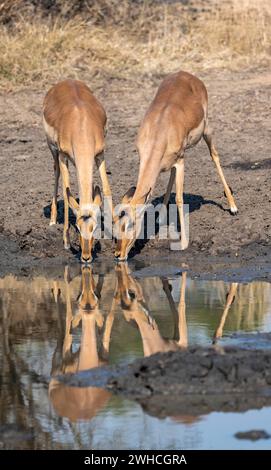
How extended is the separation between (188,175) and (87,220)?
2781mm

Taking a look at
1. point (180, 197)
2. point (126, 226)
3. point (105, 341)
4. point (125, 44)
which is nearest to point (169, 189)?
point (180, 197)

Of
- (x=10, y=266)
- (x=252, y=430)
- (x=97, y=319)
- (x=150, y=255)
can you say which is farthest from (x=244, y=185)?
(x=252, y=430)

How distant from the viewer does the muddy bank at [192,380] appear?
6.43 m

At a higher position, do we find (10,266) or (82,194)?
(82,194)

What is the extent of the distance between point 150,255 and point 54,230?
3.44ft

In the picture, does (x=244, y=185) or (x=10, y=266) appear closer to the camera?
(x=10, y=266)

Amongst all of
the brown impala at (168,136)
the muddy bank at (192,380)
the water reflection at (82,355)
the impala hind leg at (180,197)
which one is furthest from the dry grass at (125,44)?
the muddy bank at (192,380)

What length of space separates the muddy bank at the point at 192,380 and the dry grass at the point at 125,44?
28.8 ft

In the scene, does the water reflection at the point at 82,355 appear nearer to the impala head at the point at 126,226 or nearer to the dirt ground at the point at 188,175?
the impala head at the point at 126,226

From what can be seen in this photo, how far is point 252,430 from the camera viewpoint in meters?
6.06

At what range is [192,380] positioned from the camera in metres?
6.66

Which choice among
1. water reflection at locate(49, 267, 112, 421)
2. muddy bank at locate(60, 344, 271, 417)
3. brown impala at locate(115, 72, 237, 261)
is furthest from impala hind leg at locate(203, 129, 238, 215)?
muddy bank at locate(60, 344, 271, 417)

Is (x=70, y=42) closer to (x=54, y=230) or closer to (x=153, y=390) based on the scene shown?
(x=54, y=230)

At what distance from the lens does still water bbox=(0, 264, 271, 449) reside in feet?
19.9
